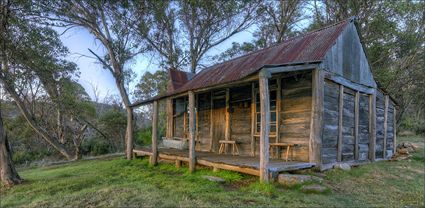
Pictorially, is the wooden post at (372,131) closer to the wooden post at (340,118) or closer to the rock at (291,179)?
the wooden post at (340,118)

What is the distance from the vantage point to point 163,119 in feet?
94.9

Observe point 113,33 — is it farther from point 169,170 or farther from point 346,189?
point 346,189

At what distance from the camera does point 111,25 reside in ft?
56.6

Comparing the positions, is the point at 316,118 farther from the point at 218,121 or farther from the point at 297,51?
the point at 218,121

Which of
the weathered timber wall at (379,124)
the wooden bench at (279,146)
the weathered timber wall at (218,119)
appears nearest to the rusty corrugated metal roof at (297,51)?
the weathered timber wall at (218,119)

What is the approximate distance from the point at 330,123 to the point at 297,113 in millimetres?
1069

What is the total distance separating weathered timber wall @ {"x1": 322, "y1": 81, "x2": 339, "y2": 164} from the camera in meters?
8.48

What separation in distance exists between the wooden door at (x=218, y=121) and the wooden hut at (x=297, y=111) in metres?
0.04

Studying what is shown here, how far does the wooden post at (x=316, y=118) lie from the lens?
795 centimetres

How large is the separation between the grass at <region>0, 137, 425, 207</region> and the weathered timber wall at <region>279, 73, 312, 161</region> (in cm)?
107

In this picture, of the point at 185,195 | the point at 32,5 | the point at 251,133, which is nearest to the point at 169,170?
the point at 251,133

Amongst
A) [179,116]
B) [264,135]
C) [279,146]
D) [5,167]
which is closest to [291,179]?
[264,135]

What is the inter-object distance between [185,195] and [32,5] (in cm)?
1134

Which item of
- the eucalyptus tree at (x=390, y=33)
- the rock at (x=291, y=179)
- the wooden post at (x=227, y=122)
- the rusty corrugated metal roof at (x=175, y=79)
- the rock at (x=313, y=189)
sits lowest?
the rock at (x=313, y=189)
